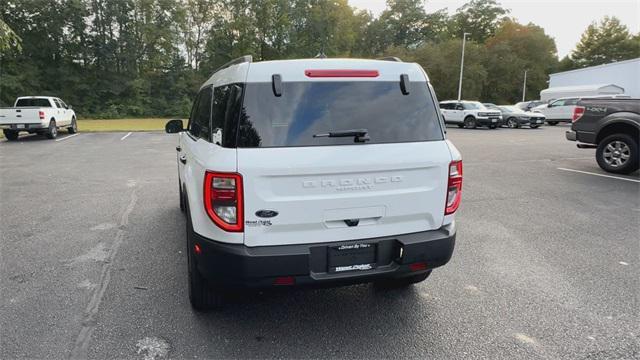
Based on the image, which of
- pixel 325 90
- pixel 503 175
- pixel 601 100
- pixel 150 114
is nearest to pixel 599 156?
pixel 601 100

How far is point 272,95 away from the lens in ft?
8.29

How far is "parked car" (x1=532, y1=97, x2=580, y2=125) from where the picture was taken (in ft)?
81.0

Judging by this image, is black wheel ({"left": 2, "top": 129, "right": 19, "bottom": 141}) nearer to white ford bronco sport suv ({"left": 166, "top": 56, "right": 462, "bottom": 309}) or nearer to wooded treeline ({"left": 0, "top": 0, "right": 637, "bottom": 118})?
white ford bronco sport suv ({"left": 166, "top": 56, "right": 462, "bottom": 309})

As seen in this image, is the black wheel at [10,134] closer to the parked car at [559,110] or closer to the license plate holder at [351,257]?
the license plate holder at [351,257]

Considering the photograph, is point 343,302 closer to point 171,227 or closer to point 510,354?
point 510,354

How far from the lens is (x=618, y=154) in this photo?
8578mm

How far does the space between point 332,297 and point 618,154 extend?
323 inches

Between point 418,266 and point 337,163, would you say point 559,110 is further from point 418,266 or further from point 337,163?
point 337,163

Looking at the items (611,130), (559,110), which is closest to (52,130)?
(611,130)

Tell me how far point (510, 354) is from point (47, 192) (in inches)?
296

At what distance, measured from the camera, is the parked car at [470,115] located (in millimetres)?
22453

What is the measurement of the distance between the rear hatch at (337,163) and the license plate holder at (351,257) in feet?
0.23

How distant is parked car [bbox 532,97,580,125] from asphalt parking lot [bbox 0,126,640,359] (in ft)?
70.9

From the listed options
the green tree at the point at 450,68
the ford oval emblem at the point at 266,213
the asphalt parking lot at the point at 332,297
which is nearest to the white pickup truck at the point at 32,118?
the asphalt parking lot at the point at 332,297
